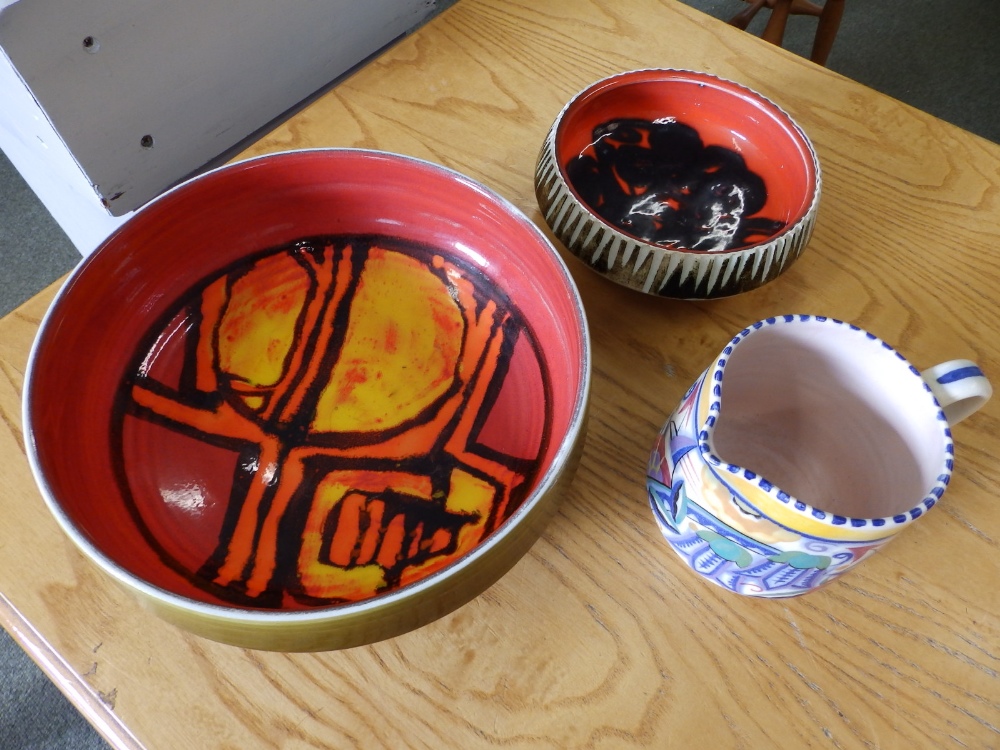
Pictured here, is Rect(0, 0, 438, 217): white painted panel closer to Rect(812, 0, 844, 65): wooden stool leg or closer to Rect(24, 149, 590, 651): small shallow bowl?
Rect(24, 149, 590, 651): small shallow bowl

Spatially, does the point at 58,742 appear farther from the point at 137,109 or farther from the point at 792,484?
the point at 792,484

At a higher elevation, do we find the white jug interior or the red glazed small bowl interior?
the red glazed small bowl interior

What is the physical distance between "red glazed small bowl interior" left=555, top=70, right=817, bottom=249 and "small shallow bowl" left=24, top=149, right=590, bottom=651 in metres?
0.11

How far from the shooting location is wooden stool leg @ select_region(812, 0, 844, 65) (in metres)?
1.14

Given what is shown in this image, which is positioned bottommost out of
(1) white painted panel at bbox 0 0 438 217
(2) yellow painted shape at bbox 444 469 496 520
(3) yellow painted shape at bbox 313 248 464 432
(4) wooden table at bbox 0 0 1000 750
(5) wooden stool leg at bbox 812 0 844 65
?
(5) wooden stool leg at bbox 812 0 844 65

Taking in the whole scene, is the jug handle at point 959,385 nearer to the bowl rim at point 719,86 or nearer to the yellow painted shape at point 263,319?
the bowl rim at point 719,86

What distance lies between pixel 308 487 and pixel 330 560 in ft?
0.15

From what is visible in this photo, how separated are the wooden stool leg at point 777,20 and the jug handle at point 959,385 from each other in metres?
0.87

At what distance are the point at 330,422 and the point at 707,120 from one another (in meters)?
0.34

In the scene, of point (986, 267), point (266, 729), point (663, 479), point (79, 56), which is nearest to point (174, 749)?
point (266, 729)

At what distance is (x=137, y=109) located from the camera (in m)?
0.62

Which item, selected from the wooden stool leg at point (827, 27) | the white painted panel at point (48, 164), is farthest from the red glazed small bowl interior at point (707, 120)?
the wooden stool leg at point (827, 27)

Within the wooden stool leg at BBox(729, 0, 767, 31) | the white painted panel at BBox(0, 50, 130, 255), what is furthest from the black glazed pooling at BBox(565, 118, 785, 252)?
the wooden stool leg at BBox(729, 0, 767, 31)

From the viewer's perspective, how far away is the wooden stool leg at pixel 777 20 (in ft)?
3.48
